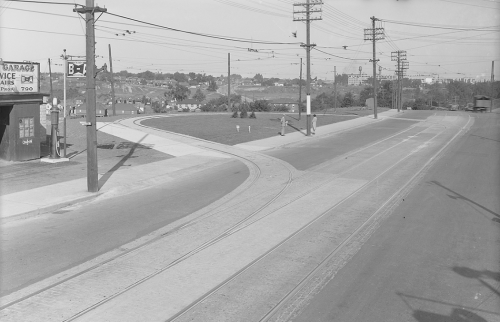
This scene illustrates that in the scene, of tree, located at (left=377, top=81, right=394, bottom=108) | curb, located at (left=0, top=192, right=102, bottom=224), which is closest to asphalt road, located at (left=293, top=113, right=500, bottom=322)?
curb, located at (left=0, top=192, right=102, bottom=224)

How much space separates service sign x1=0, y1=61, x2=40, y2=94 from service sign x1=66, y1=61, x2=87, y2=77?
530 centimetres

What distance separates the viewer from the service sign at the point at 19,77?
65.3 ft

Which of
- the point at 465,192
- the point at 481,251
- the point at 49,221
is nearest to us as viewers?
the point at 481,251

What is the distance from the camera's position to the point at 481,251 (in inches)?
387

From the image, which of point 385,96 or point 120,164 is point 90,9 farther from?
point 385,96

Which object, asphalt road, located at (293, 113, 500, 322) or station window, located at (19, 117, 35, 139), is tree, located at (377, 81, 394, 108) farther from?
asphalt road, located at (293, 113, 500, 322)

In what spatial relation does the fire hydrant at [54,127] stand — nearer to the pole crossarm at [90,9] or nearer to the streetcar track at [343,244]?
the pole crossarm at [90,9]

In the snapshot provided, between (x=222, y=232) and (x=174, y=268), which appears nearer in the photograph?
(x=174, y=268)

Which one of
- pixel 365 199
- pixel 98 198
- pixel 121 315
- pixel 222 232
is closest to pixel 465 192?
pixel 365 199

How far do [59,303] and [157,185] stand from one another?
989 cm

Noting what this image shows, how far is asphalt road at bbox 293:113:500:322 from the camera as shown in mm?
7012

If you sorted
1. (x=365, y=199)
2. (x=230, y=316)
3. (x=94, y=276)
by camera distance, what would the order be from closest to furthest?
(x=230, y=316), (x=94, y=276), (x=365, y=199)

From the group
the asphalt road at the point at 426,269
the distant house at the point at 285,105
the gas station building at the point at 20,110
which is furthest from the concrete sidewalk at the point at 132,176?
the distant house at the point at 285,105

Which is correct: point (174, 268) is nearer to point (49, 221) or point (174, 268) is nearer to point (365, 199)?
point (49, 221)
